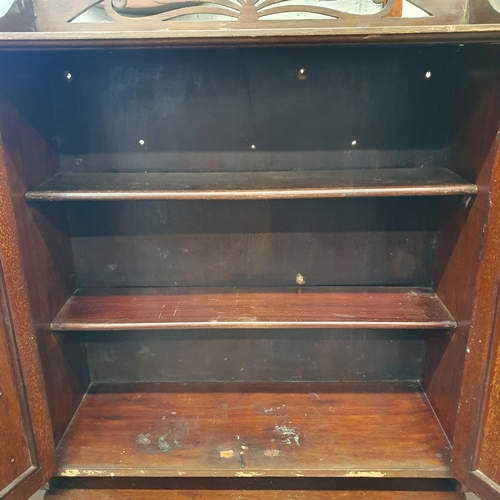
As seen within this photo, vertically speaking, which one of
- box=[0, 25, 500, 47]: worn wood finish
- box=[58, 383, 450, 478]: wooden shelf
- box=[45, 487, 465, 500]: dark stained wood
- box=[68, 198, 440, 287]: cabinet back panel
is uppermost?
box=[0, 25, 500, 47]: worn wood finish

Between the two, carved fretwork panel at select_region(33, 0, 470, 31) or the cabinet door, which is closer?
carved fretwork panel at select_region(33, 0, 470, 31)

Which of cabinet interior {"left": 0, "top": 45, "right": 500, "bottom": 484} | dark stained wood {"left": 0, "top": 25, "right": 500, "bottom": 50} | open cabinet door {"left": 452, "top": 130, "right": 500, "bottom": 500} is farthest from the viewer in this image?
cabinet interior {"left": 0, "top": 45, "right": 500, "bottom": 484}

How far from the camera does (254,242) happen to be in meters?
1.46

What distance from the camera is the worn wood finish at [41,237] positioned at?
111 cm

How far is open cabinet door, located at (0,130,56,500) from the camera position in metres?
1.09

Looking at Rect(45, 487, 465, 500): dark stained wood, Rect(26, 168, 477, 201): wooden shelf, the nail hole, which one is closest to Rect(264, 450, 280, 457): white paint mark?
Rect(45, 487, 465, 500): dark stained wood

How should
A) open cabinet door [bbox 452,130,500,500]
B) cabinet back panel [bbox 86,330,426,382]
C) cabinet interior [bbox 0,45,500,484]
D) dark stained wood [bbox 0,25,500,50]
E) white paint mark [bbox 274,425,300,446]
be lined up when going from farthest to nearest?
cabinet back panel [bbox 86,330,426,382]
white paint mark [bbox 274,425,300,446]
cabinet interior [bbox 0,45,500,484]
open cabinet door [bbox 452,130,500,500]
dark stained wood [bbox 0,25,500,50]

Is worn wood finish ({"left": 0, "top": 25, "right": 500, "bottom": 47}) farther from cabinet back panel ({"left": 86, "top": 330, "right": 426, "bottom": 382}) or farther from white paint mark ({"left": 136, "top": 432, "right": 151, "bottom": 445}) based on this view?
white paint mark ({"left": 136, "top": 432, "right": 151, "bottom": 445})

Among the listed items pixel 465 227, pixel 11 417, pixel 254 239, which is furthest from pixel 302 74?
pixel 11 417

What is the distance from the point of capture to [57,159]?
1383mm

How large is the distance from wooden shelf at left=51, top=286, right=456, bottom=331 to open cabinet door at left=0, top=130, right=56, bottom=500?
6.1 inches

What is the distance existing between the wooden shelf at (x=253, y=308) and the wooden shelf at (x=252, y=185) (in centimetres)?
36

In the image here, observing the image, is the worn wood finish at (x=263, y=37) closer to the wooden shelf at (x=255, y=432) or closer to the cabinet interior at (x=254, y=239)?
the cabinet interior at (x=254, y=239)

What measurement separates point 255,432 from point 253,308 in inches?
14.7
